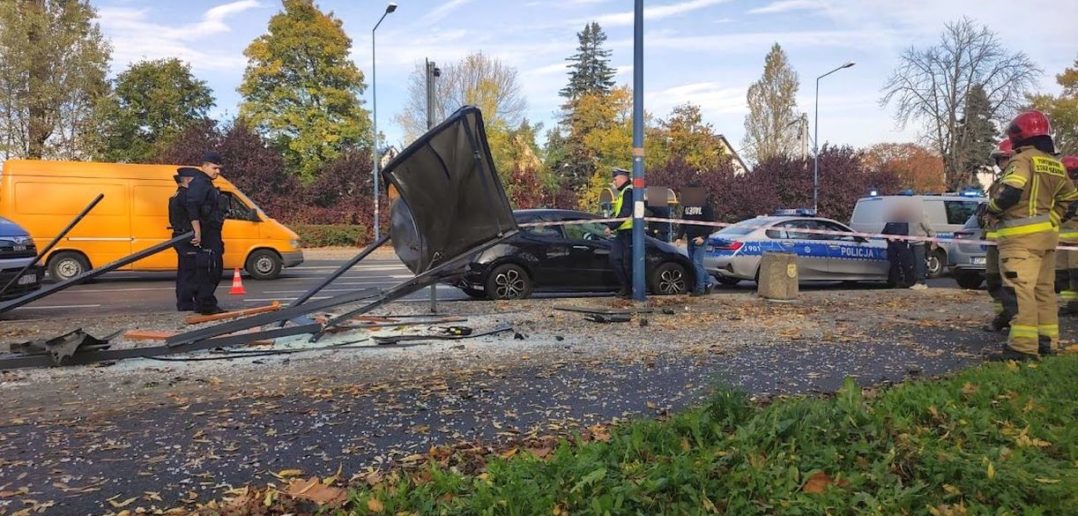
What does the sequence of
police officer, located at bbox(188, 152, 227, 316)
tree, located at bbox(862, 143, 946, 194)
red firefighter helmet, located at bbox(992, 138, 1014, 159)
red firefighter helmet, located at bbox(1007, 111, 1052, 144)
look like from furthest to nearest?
tree, located at bbox(862, 143, 946, 194) → police officer, located at bbox(188, 152, 227, 316) → red firefighter helmet, located at bbox(992, 138, 1014, 159) → red firefighter helmet, located at bbox(1007, 111, 1052, 144)

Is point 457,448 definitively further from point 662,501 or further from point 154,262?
point 154,262

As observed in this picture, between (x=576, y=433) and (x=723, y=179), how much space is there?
105 ft

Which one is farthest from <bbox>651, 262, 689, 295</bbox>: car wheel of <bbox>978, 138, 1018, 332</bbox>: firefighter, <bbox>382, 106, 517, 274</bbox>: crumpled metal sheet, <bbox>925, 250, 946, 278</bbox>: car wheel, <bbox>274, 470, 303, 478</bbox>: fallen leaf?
<bbox>925, 250, 946, 278</bbox>: car wheel

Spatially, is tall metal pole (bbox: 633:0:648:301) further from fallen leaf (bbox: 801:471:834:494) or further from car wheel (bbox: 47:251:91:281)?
car wheel (bbox: 47:251:91:281)

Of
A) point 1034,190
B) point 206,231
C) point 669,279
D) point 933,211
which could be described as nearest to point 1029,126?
point 1034,190

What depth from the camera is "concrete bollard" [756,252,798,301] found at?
9852 mm

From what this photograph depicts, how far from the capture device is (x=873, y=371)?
5.36m

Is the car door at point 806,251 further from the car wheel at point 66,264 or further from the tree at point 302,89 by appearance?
the tree at point 302,89

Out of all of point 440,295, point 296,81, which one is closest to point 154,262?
point 440,295

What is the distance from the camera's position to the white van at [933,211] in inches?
597

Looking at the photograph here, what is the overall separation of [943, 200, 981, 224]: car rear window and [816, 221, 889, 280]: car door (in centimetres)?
389

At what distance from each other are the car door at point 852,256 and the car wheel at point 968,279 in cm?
141

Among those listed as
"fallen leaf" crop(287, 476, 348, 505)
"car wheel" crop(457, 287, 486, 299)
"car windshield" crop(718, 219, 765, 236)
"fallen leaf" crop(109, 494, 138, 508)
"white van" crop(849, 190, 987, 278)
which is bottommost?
"fallen leaf" crop(109, 494, 138, 508)

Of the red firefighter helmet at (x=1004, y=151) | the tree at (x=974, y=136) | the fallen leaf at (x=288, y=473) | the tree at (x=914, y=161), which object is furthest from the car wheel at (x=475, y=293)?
the tree at (x=914, y=161)
